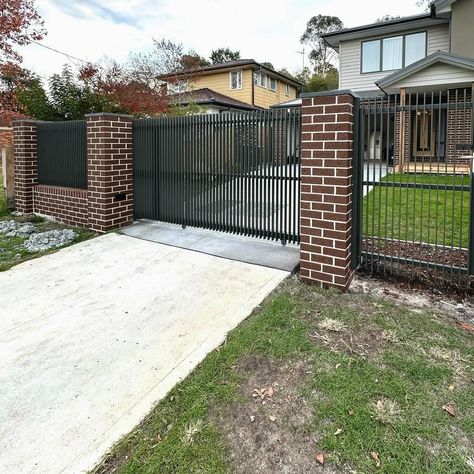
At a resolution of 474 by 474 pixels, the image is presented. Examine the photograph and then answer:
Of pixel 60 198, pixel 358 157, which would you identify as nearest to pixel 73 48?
pixel 60 198

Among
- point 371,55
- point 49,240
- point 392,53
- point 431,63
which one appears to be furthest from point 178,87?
point 49,240

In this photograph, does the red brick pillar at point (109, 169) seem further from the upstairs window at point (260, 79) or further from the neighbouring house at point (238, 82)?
the upstairs window at point (260, 79)

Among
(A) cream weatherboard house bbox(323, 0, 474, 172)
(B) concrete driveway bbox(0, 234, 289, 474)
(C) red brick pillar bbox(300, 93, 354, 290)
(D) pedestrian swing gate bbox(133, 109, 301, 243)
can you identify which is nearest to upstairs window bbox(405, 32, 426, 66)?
(A) cream weatherboard house bbox(323, 0, 474, 172)

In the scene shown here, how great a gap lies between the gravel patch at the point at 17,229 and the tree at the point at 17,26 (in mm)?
4804

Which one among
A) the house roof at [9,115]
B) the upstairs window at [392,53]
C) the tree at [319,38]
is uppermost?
the tree at [319,38]

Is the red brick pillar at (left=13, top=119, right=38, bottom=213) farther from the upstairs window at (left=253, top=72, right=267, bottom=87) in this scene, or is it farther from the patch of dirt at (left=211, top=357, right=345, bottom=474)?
the upstairs window at (left=253, top=72, right=267, bottom=87)

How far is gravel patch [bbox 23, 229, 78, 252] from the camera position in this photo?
5.60m

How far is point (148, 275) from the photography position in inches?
172

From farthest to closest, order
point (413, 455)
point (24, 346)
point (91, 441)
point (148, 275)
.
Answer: point (148, 275) → point (24, 346) → point (91, 441) → point (413, 455)

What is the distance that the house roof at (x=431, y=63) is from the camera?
34.7 feet

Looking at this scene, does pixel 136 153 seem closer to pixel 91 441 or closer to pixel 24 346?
pixel 24 346

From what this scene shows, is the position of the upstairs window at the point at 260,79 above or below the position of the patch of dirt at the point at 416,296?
above

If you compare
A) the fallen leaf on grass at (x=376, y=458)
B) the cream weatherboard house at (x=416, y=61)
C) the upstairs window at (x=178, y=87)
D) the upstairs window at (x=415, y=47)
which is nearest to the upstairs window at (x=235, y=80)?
the upstairs window at (x=178, y=87)

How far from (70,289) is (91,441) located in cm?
229
